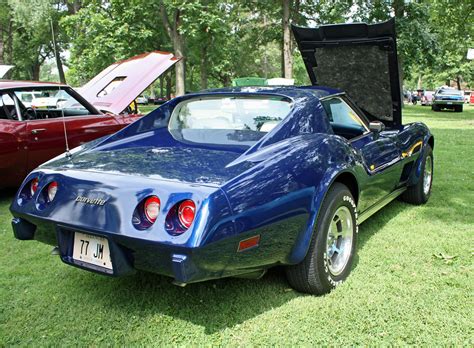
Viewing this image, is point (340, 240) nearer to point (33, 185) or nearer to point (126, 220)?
point (126, 220)

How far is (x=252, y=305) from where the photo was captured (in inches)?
107

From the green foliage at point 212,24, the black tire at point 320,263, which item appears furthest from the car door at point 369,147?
the green foliage at point 212,24

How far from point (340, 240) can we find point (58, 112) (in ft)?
13.9

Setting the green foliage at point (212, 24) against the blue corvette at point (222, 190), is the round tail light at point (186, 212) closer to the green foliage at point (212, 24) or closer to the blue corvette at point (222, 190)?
the blue corvette at point (222, 190)

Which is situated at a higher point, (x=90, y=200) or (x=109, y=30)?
(x=109, y=30)

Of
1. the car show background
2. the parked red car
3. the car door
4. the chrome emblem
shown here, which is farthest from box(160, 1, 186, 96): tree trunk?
the chrome emblem

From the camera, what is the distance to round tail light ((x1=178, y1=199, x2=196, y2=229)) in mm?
2111

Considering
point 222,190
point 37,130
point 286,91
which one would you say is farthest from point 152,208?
point 37,130

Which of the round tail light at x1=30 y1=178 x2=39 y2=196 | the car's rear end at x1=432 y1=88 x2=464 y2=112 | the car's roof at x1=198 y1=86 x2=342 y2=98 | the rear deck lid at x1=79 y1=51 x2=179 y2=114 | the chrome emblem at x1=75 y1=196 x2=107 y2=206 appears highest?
the rear deck lid at x1=79 y1=51 x2=179 y2=114

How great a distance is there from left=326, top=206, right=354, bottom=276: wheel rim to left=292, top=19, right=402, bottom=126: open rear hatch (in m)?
1.92

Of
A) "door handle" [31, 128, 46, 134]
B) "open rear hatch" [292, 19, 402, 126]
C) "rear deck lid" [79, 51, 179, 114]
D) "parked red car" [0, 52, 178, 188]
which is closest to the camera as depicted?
"open rear hatch" [292, 19, 402, 126]

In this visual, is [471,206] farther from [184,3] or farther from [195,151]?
[184,3]

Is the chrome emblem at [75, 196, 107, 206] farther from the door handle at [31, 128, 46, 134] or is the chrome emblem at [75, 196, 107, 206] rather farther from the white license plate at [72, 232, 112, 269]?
the door handle at [31, 128, 46, 134]

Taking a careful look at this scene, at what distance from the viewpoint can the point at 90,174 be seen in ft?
8.21
